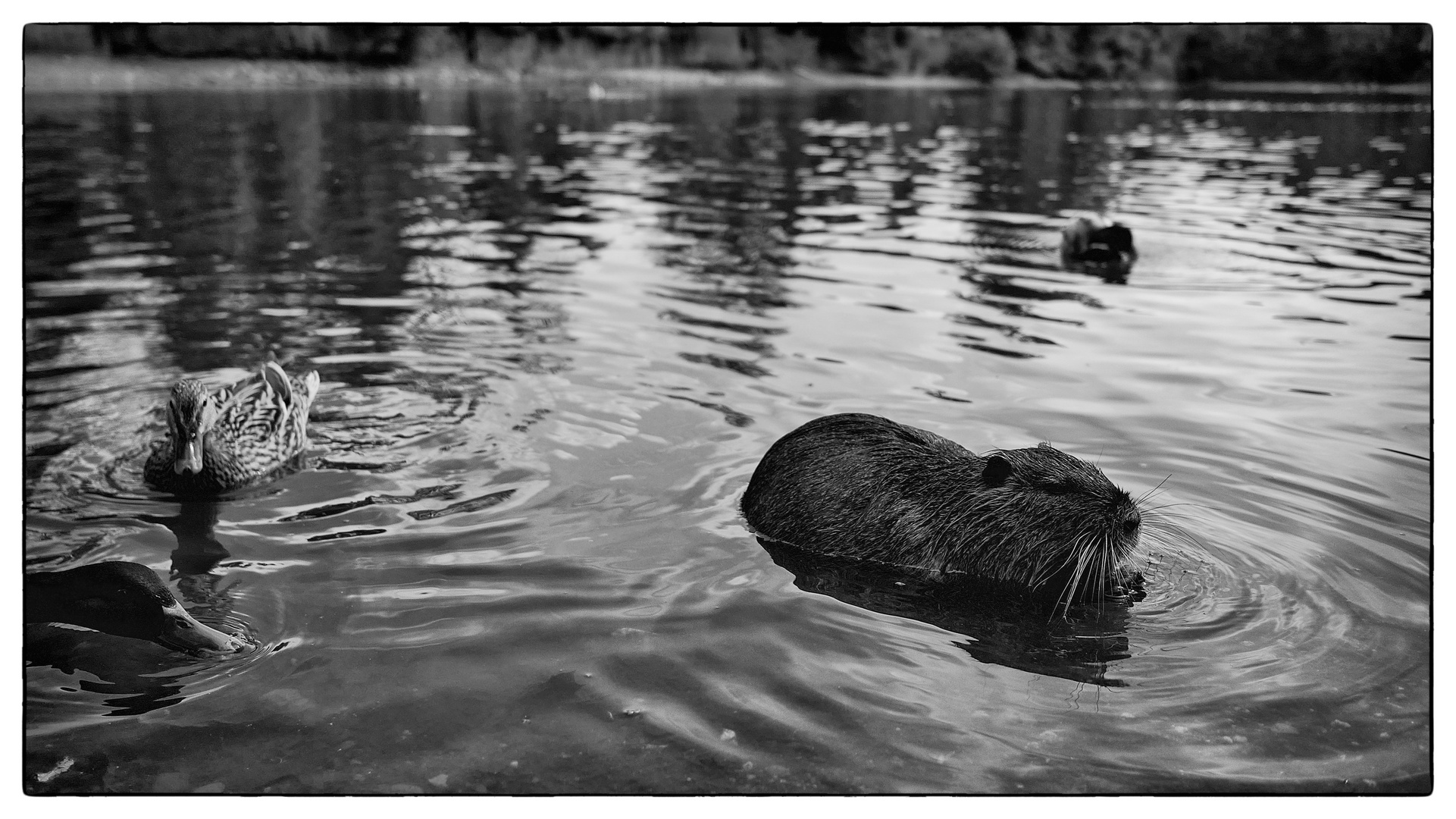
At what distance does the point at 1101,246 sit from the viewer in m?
15.2

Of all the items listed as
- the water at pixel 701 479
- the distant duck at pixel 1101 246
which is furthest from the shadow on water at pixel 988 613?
the distant duck at pixel 1101 246

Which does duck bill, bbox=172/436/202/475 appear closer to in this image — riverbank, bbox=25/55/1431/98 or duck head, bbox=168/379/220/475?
duck head, bbox=168/379/220/475

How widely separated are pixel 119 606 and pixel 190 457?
2372 mm

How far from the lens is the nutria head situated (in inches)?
259

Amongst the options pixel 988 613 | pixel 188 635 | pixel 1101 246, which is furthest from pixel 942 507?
pixel 1101 246

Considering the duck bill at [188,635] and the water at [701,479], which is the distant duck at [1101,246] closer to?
the water at [701,479]

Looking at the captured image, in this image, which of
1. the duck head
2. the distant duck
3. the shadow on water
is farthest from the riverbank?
the distant duck

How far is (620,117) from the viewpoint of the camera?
110 ft

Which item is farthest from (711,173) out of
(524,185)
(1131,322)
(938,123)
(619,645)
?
(619,645)

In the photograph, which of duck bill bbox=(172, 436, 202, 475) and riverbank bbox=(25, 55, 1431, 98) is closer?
riverbank bbox=(25, 55, 1431, 98)

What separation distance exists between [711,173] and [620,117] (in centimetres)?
1097

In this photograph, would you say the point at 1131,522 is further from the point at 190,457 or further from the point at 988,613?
the point at 190,457

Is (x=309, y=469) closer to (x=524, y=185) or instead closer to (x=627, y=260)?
(x=627, y=260)

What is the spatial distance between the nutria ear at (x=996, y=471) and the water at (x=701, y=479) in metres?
0.66
